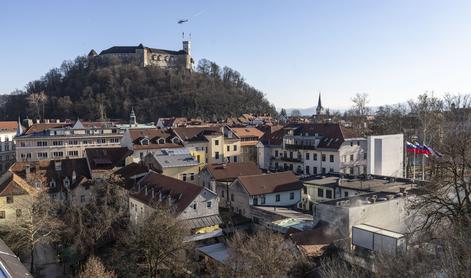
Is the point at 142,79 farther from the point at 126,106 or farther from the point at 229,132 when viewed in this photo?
the point at 229,132

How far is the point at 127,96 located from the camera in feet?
390

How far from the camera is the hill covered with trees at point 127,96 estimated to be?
113m

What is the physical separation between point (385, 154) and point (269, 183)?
51.2 ft

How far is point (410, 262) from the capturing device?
38.9 feet

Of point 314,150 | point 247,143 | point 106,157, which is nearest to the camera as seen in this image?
point 106,157

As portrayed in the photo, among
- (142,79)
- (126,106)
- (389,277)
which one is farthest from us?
(142,79)

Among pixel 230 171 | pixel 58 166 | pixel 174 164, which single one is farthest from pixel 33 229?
pixel 230 171

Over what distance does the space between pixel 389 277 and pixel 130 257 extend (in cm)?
1808

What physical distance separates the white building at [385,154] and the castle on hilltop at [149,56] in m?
103

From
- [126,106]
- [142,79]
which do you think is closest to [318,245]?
[126,106]

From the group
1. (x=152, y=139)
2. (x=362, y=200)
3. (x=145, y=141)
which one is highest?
(x=152, y=139)

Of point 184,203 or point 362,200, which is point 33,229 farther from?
point 362,200

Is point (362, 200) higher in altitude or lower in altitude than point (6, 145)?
lower

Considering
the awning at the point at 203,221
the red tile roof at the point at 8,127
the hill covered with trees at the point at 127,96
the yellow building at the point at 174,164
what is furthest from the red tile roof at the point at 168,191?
the hill covered with trees at the point at 127,96
